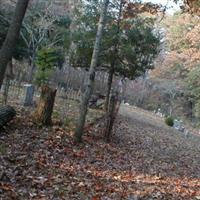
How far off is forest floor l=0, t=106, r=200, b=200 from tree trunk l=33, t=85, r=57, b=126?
0.28 metres

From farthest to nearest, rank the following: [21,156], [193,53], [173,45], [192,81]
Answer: [173,45], [193,53], [192,81], [21,156]

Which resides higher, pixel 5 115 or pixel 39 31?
pixel 39 31

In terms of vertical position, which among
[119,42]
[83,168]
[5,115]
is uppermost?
[119,42]

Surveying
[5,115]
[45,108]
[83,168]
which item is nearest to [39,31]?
[45,108]

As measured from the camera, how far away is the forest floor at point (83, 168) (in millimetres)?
8470

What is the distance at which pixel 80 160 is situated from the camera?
1162 cm

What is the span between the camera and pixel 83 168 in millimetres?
10695

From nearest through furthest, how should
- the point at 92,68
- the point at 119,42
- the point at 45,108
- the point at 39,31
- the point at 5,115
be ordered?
the point at 5,115
the point at 92,68
the point at 45,108
the point at 119,42
the point at 39,31

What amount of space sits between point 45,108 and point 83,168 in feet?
12.7

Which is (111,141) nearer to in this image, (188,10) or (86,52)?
(188,10)

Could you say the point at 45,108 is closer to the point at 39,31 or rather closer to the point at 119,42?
the point at 119,42

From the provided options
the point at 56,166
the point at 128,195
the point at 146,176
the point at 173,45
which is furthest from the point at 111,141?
the point at 173,45

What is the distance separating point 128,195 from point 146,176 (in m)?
2.58

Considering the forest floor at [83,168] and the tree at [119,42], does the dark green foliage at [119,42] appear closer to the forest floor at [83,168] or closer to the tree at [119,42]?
the tree at [119,42]
